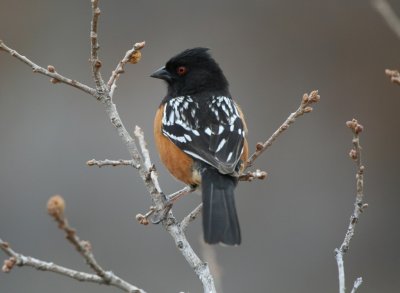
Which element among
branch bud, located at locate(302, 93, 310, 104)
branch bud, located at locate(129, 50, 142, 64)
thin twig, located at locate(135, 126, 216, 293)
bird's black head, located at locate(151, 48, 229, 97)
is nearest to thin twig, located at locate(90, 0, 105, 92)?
branch bud, located at locate(129, 50, 142, 64)

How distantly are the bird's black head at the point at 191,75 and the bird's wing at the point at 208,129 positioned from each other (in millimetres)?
145

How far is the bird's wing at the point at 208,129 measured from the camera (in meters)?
3.47

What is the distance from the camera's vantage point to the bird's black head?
14.2 ft

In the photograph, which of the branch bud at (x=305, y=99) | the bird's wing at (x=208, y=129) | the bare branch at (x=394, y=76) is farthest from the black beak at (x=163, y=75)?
the bare branch at (x=394, y=76)

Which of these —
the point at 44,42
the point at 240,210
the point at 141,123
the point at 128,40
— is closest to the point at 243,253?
the point at 240,210

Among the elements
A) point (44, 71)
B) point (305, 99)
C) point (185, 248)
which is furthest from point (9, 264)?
point (305, 99)

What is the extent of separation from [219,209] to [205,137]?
64cm

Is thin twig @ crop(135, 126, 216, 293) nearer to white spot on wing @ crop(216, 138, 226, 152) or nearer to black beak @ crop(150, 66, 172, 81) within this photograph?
white spot on wing @ crop(216, 138, 226, 152)

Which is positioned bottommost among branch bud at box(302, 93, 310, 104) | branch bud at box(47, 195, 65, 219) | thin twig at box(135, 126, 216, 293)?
thin twig at box(135, 126, 216, 293)

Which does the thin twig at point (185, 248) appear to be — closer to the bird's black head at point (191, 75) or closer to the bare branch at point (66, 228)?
the bare branch at point (66, 228)

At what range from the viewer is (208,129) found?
146 inches

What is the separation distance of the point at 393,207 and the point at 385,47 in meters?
1.74

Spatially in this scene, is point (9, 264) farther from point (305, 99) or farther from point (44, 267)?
point (305, 99)

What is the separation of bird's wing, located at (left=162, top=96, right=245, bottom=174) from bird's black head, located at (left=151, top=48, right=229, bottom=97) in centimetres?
14
